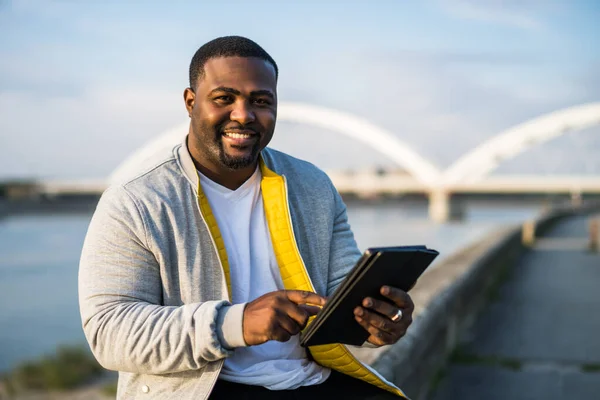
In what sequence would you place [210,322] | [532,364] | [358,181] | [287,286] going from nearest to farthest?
[210,322] < [287,286] < [532,364] < [358,181]

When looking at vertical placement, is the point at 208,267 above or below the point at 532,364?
above

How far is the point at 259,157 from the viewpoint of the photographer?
6.43ft

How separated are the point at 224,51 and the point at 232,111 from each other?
0.49 ft

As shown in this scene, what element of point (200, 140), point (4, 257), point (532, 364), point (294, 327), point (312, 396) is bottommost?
point (4, 257)

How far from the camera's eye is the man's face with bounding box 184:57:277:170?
1753 millimetres

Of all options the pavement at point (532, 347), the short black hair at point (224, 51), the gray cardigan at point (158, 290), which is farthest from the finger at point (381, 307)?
the pavement at point (532, 347)

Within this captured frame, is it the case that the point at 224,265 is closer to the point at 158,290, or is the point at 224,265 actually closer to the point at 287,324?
the point at 158,290

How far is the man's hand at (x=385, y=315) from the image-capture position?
1.57 meters

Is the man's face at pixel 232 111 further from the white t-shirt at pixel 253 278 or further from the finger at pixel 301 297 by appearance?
the finger at pixel 301 297

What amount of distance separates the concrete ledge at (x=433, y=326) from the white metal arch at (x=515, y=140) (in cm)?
4431

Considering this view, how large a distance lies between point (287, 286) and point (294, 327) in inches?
12.1

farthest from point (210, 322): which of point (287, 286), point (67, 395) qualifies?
point (67, 395)

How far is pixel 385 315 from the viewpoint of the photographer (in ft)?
5.35

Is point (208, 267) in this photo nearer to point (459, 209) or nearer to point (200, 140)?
point (200, 140)
